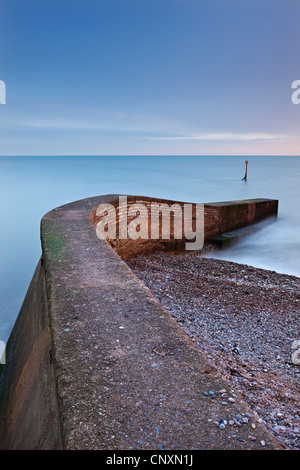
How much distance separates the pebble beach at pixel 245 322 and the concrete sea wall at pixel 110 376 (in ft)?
0.58

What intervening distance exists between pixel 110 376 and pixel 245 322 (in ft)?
6.65

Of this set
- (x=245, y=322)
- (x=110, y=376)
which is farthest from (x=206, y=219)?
(x=110, y=376)

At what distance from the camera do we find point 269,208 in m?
9.34

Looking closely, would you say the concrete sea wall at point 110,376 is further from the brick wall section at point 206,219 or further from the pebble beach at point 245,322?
the brick wall section at point 206,219

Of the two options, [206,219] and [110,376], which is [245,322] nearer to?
[110,376]

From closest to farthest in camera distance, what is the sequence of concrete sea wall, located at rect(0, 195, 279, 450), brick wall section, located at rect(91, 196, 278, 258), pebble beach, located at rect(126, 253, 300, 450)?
concrete sea wall, located at rect(0, 195, 279, 450) → pebble beach, located at rect(126, 253, 300, 450) → brick wall section, located at rect(91, 196, 278, 258)

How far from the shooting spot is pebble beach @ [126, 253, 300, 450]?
186cm

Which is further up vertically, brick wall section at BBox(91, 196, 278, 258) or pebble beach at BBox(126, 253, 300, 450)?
brick wall section at BBox(91, 196, 278, 258)

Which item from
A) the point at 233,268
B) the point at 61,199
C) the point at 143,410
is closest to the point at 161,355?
the point at 143,410

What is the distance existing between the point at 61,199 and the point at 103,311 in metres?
12.4

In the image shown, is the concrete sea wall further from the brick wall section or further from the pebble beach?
the brick wall section

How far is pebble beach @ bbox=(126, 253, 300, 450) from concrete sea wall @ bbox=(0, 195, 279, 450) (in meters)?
0.18

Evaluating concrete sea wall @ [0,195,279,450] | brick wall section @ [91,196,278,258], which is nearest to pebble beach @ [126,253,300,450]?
concrete sea wall @ [0,195,279,450]

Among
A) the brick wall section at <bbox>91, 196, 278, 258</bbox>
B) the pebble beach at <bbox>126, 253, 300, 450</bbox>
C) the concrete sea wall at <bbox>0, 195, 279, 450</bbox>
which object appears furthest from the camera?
the brick wall section at <bbox>91, 196, 278, 258</bbox>
